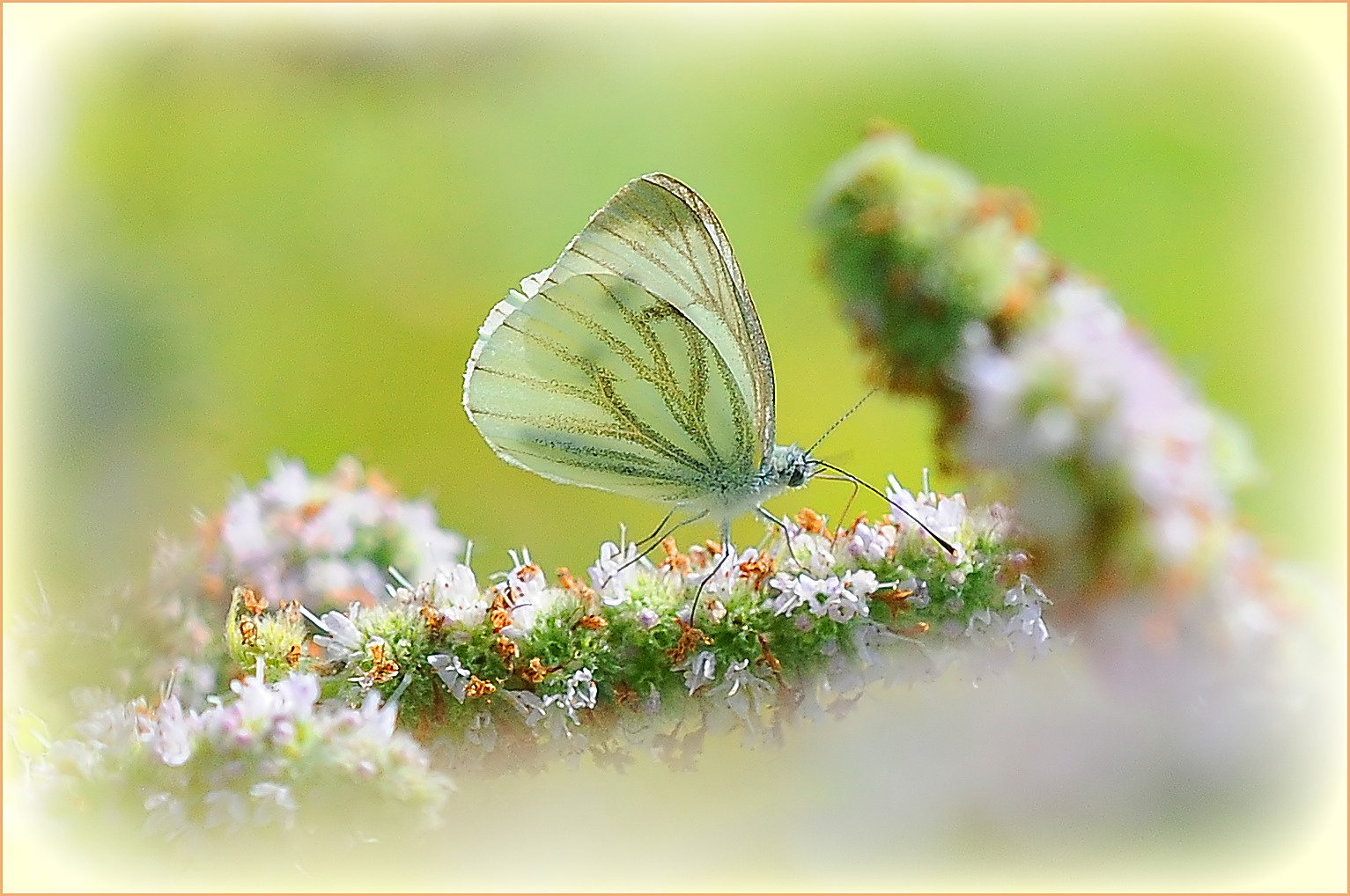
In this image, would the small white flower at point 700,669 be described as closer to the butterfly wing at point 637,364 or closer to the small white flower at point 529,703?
the small white flower at point 529,703

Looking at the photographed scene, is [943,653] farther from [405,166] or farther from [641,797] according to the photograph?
[405,166]

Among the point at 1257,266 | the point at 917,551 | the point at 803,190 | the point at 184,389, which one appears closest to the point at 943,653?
the point at 917,551

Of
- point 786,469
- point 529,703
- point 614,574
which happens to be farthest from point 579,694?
point 786,469

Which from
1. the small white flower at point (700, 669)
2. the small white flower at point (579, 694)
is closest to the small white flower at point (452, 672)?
the small white flower at point (579, 694)

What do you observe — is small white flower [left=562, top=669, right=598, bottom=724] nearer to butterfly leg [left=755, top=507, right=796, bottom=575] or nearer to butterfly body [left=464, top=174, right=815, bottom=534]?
butterfly leg [left=755, top=507, right=796, bottom=575]

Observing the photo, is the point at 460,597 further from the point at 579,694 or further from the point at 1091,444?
the point at 1091,444

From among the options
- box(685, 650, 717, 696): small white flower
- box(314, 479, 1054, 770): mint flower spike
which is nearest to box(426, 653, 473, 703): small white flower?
box(314, 479, 1054, 770): mint flower spike
